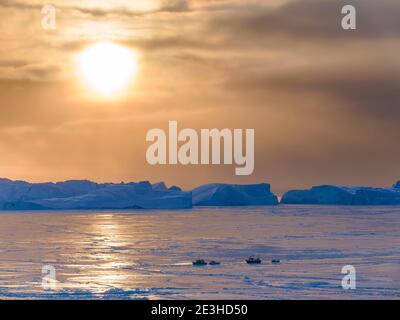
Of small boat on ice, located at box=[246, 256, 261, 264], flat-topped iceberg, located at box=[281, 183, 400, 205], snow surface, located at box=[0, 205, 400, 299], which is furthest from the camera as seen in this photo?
flat-topped iceberg, located at box=[281, 183, 400, 205]

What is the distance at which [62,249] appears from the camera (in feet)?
111

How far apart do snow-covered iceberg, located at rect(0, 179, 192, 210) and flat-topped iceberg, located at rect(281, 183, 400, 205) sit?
21.0 meters

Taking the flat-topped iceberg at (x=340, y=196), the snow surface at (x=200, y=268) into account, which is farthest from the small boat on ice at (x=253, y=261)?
the flat-topped iceberg at (x=340, y=196)

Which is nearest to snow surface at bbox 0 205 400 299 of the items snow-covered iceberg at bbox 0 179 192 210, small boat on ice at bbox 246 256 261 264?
small boat on ice at bbox 246 256 261 264

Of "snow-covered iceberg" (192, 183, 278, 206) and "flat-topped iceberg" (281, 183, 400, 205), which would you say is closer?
"snow-covered iceberg" (192, 183, 278, 206)

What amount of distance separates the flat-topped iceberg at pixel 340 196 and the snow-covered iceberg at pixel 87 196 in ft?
69.0

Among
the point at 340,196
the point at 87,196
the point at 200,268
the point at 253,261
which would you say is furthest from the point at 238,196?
the point at 200,268

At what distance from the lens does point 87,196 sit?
99688 millimetres

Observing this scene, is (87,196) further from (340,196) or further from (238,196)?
(340,196)

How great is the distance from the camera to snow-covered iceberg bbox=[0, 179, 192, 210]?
95.5 m

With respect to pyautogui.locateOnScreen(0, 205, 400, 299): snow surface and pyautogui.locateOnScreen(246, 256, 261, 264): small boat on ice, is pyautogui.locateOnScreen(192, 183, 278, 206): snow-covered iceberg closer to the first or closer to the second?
pyautogui.locateOnScreen(0, 205, 400, 299): snow surface

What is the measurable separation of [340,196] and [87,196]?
38.6 metres

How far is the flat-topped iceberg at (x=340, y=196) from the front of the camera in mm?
110500
